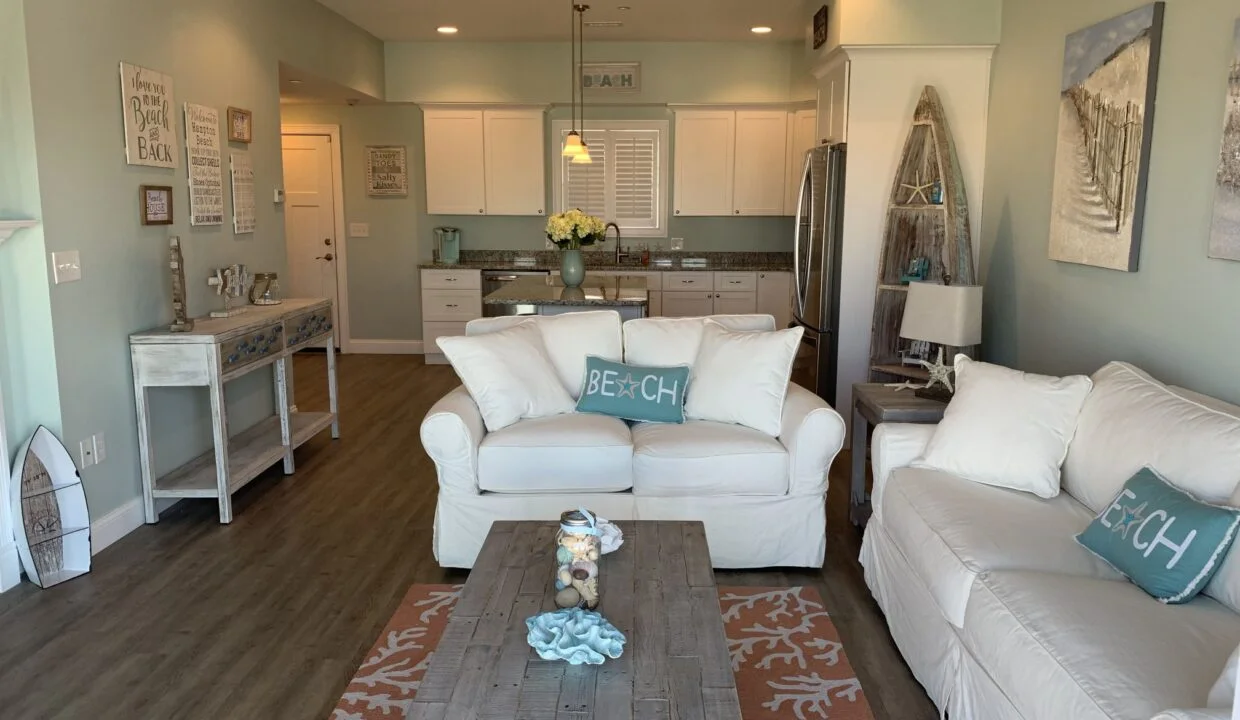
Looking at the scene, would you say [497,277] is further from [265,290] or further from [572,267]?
[265,290]

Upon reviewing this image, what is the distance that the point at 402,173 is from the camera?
26.3 feet

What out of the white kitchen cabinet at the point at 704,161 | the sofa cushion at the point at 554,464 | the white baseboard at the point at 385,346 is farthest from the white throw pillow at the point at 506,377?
the white baseboard at the point at 385,346

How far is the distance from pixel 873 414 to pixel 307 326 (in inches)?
119

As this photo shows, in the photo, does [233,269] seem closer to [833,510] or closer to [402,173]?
[833,510]

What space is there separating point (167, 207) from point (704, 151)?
15.8ft

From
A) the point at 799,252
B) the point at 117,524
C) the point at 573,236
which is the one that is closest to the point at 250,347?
the point at 117,524

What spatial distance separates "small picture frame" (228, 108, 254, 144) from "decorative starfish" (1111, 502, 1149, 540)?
173 inches

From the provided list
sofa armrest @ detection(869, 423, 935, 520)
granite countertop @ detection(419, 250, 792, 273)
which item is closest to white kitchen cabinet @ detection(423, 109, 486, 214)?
granite countertop @ detection(419, 250, 792, 273)

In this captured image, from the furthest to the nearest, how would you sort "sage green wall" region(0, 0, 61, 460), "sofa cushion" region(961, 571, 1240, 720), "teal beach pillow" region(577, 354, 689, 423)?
"teal beach pillow" region(577, 354, 689, 423) → "sage green wall" region(0, 0, 61, 460) → "sofa cushion" region(961, 571, 1240, 720)

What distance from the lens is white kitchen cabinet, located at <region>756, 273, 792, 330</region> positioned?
766cm

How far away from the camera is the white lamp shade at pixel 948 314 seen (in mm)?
3650

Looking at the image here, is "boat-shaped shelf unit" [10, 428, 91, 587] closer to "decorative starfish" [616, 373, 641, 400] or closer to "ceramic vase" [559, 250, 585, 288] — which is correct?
"decorative starfish" [616, 373, 641, 400]

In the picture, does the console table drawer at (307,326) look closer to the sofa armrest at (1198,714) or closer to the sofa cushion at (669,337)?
the sofa cushion at (669,337)

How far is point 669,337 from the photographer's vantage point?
3.90 metres
